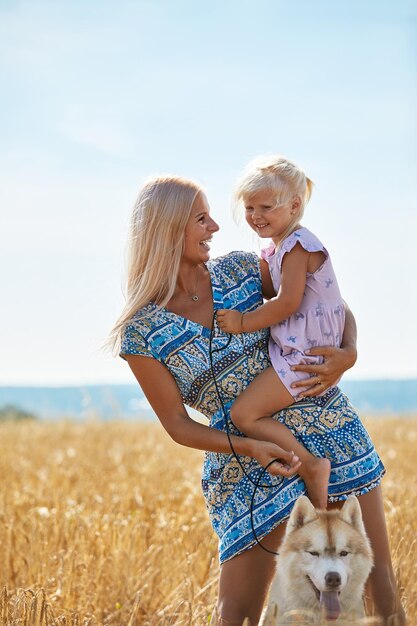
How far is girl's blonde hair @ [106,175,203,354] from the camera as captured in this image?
162 inches

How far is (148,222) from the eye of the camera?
416 centimetres

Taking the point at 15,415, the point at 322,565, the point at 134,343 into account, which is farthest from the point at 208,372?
the point at 15,415

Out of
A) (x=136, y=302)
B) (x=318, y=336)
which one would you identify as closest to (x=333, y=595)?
(x=318, y=336)

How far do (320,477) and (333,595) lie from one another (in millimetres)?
613

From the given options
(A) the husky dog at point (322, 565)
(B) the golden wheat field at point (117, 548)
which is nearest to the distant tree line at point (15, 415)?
(B) the golden wheat field at point (117, 548)

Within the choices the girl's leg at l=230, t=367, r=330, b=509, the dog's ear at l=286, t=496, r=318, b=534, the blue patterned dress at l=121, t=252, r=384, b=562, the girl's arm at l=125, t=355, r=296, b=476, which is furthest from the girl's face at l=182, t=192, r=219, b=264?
the dog's ear at l=286, t=496, r=318, b=534

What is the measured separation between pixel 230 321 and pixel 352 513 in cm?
109

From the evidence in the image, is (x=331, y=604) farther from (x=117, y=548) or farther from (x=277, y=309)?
(x=117, y=548)

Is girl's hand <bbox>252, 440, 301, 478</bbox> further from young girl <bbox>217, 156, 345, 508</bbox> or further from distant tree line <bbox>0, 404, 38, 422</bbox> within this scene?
distant tree line <bbox>0, 404, 38, 422</bbox>

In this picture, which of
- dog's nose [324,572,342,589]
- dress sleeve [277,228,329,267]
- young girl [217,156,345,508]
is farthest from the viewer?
dress sleeve [277,228,329,267]

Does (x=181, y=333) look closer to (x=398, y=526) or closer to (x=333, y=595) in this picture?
(x=333, y=595)

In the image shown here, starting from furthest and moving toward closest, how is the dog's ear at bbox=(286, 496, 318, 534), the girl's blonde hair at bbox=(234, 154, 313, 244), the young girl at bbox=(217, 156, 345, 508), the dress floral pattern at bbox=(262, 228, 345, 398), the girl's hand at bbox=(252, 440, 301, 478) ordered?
1. the girl's blonde hair at bbox=(234, 154, 313, 244)
2. the dress floral pattern at bbox=(262, 228, 345, 398)
3. the young girl at bbox=(217, 156, 345, 508)
4. the girl's hand at bbox=(252, 440, 301, 478)
5. the dog's ear at bbox=(286, 496, 318, 534)

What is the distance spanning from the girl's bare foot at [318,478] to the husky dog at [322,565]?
0.84ft

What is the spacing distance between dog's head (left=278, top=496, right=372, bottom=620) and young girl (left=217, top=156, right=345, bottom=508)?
1.11 ft
